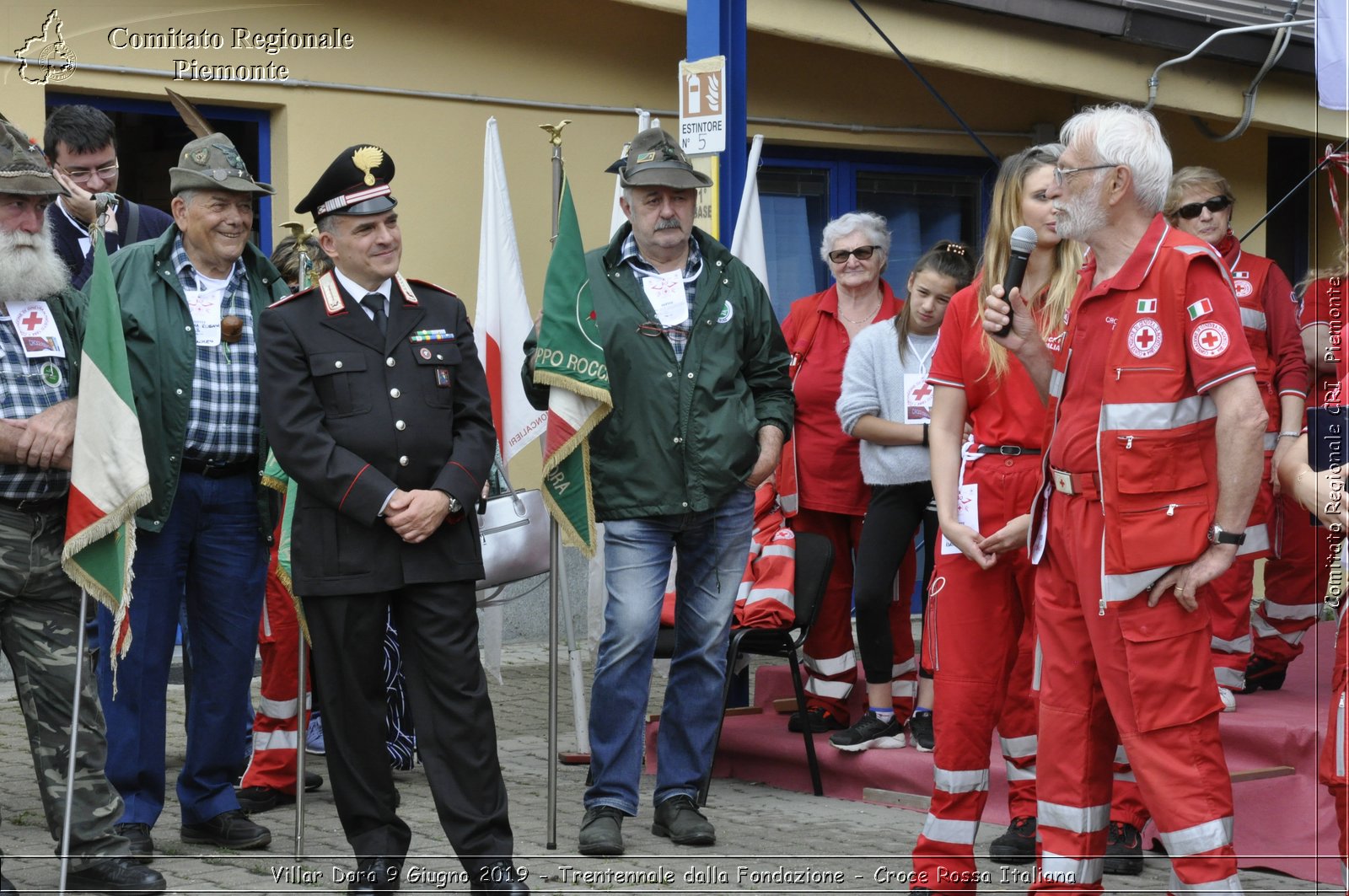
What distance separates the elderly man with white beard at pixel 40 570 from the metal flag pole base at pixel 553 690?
50.0 inches

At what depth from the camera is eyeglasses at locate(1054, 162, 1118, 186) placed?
170 inches

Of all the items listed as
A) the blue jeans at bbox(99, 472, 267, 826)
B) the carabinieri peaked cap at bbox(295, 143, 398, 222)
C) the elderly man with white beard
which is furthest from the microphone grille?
the elderly man with white beard

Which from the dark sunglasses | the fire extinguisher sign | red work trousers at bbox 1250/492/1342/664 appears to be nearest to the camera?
the dark sunglasses

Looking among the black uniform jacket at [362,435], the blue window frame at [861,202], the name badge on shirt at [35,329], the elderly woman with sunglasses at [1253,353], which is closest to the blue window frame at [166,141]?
the blue window frame at [861,202]

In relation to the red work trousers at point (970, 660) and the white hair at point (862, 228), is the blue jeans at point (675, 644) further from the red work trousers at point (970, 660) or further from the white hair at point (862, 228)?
the white hair at point (862, 228)

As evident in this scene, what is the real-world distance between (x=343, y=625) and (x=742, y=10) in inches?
152

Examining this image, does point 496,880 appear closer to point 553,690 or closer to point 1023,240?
point 553,690

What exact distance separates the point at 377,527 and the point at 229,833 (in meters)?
1.50

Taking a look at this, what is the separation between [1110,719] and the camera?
4367mm

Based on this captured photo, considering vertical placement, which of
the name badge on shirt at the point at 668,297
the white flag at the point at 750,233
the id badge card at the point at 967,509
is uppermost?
the white flag at the point at 750,233

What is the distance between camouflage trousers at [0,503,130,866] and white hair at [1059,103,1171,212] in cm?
335

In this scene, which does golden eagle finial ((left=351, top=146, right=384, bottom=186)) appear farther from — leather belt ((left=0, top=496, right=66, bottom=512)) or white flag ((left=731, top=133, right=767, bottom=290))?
white flag ((left=731, top=133, right=767, bottom=290))

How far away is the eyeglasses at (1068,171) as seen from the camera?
14.2ft

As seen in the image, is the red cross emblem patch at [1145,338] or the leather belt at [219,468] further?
the leather belt at [219,468]
